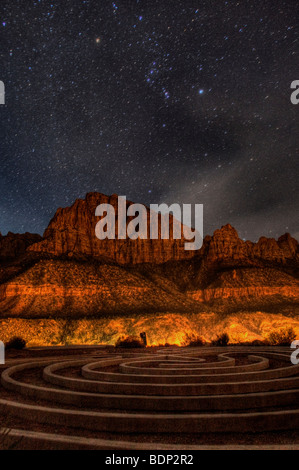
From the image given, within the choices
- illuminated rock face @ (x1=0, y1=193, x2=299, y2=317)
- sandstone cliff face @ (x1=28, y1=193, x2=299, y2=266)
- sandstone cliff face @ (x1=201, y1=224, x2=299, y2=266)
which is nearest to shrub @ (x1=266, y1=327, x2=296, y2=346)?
illuminated rock face @ (x1=0, y1=193, x2=299, y2=317)

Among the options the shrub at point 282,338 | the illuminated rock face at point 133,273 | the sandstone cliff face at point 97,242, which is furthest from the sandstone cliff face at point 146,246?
the shrub at point 282,338

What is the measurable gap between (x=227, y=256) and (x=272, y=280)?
2017cm

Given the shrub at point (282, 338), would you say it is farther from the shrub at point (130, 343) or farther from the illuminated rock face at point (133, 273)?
the illuminated rock face at point (133, 273)

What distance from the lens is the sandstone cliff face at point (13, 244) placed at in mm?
100438

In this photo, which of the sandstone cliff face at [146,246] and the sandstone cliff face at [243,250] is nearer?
the sandstone cliff face at [146,246]

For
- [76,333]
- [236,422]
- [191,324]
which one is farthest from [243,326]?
[236,422]

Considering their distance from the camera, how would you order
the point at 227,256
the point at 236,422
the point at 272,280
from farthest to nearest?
the point at 227,256, the point at 272,280, the point at 236,422

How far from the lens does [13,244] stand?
104 metres

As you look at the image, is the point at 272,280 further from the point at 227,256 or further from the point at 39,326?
the point at 39,326

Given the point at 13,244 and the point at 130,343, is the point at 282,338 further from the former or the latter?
the point at 13,244

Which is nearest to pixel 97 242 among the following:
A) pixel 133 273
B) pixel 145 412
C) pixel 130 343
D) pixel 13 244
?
pixel 133 273

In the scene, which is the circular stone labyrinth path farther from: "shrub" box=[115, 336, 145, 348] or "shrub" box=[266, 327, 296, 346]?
"shrub" box=[266, 327, 296, 346]
